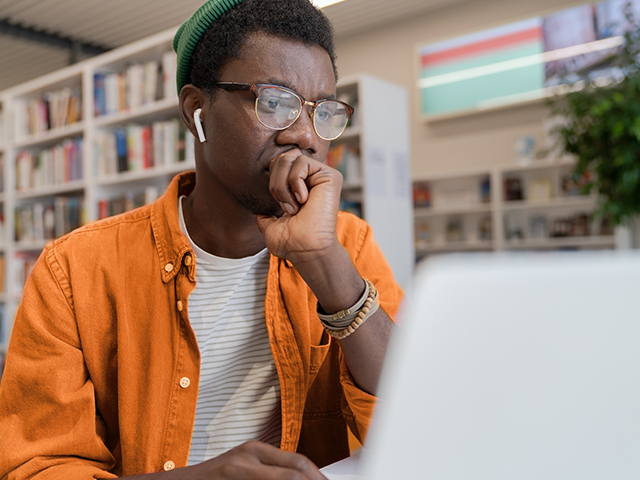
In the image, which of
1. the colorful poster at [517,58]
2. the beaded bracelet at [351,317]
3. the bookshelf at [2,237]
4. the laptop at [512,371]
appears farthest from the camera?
the colorful poster at [517,58]

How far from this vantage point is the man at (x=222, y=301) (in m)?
0.91

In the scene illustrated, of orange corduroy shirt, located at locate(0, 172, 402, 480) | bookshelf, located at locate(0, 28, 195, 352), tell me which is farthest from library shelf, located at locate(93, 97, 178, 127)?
orange corduroy shirt, located at locate(0, 172, 402, 480)

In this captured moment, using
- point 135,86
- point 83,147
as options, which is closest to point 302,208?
point 135,86

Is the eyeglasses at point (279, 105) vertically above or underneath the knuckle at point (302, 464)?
above

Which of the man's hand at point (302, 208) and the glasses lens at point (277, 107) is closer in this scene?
the man's hand at point (302, 208)

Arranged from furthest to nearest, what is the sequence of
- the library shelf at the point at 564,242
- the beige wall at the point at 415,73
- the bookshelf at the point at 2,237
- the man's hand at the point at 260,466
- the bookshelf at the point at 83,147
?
the beige wall at the point at 415,73 → the library shelf at the point at 564,242 → the bookshelf at the point at 2,237 → the bookshelf at the point at 83,147 → the man's hand at the point at 260,466

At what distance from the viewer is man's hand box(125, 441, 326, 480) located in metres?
0.62

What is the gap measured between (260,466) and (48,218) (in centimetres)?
430

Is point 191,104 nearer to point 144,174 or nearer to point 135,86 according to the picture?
point 144,174

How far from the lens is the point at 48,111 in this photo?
4.52 m

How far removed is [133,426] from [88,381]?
113 millimetres

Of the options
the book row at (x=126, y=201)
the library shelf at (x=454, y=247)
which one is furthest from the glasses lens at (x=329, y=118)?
the library shelf at (x=454, y=247)

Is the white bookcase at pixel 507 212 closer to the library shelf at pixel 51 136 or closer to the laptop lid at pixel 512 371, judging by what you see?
the library shelf at pixel 51 136

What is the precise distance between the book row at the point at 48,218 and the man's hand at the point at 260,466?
3822 mm
